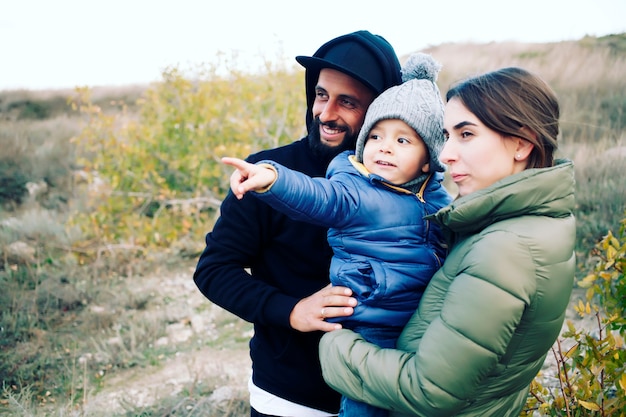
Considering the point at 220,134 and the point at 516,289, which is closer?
the point at 516,289

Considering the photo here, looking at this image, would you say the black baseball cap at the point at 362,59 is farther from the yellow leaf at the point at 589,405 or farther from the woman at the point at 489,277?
the yellow leaf at the point at 589,405

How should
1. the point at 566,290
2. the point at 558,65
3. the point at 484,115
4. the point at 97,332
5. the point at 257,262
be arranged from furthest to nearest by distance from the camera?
the point at 558,65, the point at 97,332, the point at 257,262, the point at 484,115, the point at 566,290

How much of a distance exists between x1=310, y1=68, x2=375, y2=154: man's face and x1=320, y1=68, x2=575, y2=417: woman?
674 millimetres

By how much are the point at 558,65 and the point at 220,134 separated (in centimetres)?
1181

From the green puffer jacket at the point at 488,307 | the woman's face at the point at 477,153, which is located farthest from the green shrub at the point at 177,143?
the green puffer jacket at the point at 488,307

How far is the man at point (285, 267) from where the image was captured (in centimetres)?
209

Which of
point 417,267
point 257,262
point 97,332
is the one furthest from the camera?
point 97,332

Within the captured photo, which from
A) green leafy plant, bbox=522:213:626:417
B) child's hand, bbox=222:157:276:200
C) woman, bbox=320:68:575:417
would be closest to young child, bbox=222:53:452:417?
child's hand, bbox=222:157:276:200

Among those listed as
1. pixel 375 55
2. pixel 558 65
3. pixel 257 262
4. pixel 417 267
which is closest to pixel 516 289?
pixel 417 267

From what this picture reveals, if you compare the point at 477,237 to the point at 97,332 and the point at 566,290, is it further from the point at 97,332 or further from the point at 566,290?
the point at 97,332

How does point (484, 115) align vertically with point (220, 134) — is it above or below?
above

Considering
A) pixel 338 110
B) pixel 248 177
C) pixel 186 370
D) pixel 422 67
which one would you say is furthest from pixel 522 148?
pixel 186 370

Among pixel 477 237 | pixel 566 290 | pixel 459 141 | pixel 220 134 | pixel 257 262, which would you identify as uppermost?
pixel 459 141

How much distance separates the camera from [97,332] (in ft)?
20.6
